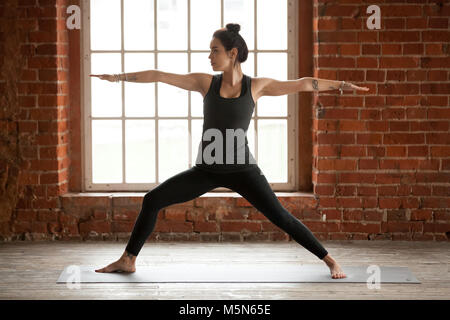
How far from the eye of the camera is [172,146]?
17.3 ft

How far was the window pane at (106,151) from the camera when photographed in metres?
5.28

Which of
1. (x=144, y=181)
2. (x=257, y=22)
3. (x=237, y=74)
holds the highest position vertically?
(x=257, y=22)

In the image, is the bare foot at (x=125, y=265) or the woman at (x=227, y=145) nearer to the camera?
the woman at (x=227, y=145)

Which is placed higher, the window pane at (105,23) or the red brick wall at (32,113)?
the window pane at (105,23)

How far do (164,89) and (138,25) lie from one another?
1.66 ft

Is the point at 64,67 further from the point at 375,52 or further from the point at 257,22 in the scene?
the point at 375,52

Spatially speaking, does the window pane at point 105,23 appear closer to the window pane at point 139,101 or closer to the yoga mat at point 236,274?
the window pane at point 139,101

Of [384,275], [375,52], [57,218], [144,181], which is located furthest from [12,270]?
[375,52]

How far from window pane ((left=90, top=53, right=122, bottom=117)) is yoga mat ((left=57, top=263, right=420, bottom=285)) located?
141cm

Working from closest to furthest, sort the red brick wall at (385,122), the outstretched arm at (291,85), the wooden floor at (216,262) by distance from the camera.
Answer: the wooden floor at (216,262) → the outstretched arm at (291,85) → the red brick wall at (385,122)

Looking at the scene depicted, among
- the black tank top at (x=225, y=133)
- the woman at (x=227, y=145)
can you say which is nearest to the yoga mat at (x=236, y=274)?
the woman at (x=227, y=145)

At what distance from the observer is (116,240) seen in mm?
5164

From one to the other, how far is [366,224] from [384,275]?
3.58 ft

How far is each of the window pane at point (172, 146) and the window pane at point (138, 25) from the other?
0.60 metres
